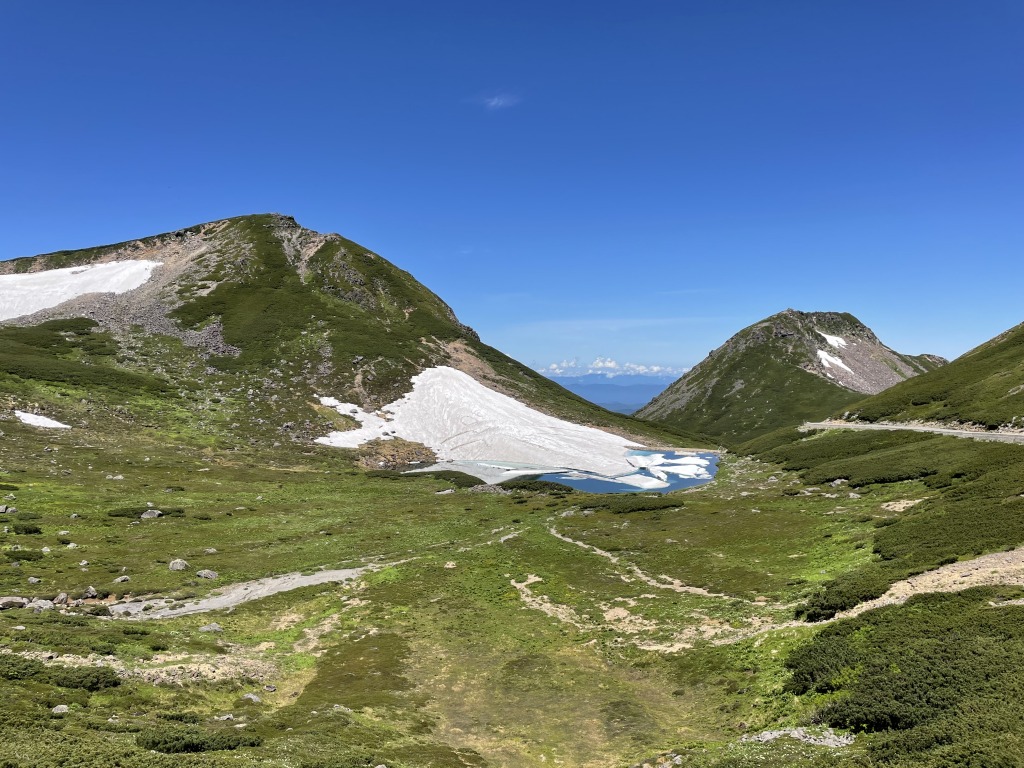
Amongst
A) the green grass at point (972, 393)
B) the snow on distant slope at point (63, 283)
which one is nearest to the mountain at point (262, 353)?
the snow on distant slope at point (63, 283)

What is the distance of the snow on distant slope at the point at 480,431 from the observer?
116812 millimetres

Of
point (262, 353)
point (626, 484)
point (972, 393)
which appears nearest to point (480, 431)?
point (626, 484)

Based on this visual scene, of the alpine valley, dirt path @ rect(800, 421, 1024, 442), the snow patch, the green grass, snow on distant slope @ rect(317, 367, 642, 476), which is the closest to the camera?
the alpine valley

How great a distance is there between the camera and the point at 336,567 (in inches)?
2058

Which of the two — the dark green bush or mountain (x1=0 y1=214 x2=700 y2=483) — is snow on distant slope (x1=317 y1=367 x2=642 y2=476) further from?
the dark green bush

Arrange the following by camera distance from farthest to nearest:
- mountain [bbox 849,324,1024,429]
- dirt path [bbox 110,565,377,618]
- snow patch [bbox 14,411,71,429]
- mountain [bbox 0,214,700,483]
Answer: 1. mountain [bbox 0,214,700,483]
2. snow patch [bbox 14,411,71,429]
3. mountain [bbox 849,324,1024,429]
4. dirt path [bbox 110,565,377,618]

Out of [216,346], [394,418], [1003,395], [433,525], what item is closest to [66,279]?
[216,346]

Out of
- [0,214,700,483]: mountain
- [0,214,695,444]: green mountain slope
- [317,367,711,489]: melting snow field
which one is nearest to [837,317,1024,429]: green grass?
[317,367,711,489]: melting snow field

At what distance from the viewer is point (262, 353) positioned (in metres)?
141

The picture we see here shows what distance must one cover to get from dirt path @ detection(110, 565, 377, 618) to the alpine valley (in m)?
0.32

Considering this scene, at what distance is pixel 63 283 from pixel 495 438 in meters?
154

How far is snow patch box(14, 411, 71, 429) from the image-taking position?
85.7 metres

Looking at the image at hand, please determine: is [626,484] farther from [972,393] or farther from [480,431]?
[972,393]

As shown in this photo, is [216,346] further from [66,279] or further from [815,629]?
[815,629]
